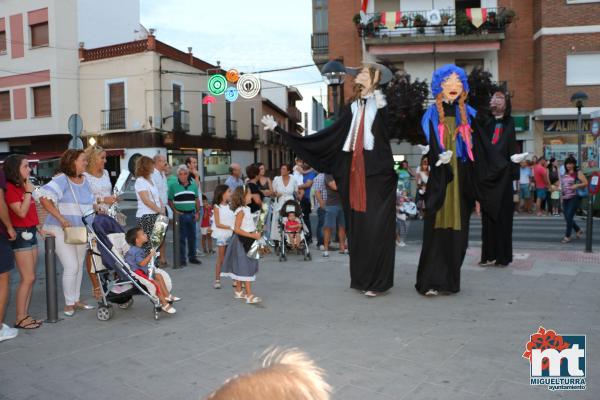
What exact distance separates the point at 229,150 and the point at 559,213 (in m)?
26.1

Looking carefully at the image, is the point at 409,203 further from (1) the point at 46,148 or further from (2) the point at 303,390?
(1) the point at 46,148

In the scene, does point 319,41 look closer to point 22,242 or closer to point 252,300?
point 252,300

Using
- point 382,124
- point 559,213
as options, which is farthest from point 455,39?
point 382,124

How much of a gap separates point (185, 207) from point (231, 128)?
30.6 m

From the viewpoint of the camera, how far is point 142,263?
573cm

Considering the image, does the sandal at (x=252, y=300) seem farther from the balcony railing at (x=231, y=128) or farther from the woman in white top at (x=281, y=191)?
the balcony railing at (x=231, y=128)

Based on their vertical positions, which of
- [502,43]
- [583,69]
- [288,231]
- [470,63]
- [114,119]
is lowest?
[288,231]

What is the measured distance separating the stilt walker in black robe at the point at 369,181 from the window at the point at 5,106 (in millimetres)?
30382

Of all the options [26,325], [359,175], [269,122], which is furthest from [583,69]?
[26,325]

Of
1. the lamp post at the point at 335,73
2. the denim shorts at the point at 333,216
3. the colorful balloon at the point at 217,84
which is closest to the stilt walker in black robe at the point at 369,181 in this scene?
Answer: the denim shorts at the point at 333,216

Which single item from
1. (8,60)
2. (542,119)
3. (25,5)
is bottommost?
(542,119)

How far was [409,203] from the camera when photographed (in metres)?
10.9

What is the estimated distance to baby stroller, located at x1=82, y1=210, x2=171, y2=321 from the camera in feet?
18.4

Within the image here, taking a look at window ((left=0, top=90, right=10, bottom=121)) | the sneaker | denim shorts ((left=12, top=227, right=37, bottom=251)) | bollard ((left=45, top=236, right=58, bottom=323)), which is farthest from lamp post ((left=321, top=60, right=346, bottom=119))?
window ((left=0, top=90, right=10, bottom=121))
